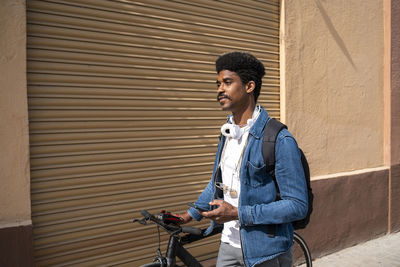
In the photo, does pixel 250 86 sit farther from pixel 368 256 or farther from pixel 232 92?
pixel 368 256

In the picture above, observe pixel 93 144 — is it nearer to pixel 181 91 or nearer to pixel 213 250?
pixel 181 91

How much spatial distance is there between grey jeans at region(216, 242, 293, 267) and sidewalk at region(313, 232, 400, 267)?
3.08 metres

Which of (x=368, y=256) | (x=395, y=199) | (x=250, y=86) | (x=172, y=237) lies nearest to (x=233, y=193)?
(x=172, y=237)

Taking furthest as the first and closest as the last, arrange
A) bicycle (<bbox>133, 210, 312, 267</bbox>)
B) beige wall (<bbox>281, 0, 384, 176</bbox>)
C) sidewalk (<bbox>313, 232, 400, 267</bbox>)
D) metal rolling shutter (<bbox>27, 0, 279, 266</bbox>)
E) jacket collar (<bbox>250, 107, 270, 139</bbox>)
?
1. beige wall (<bbox>281, 0, 384, 176</bbox>)
2. sidewalk (<bbox>313, 232, 400, 267</bbox>)
3. metal rolling shutter (<bbox>27, 0, 279, 266</bbox>)
4. bicycle (<bbox>133, 210, 312, 267</bbox>)
5. jacket collar (<bbox>250, 107, 270, 139</bbox>)

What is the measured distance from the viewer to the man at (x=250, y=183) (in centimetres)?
209

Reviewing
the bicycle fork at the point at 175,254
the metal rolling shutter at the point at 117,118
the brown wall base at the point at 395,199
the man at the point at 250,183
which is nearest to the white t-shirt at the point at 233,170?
the man at the point at 250,183

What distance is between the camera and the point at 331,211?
216 inches

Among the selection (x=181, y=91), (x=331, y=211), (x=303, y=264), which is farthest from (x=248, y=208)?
(x=331, y=211)

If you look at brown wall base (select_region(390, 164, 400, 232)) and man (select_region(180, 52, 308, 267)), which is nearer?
man (select_region(180, 52, 308, 267))

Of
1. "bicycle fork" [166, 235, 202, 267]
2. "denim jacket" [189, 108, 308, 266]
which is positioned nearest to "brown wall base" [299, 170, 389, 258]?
"bicycle fork" [166, 235, 202, 267]

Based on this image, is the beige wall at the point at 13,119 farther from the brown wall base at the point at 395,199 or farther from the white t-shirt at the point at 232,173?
the brown wall base at the point at 395,199

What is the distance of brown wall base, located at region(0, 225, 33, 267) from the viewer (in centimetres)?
287

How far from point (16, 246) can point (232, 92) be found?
210 centimetres

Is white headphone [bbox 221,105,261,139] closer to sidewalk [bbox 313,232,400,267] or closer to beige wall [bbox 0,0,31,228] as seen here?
beige wall [bbox 0,0,31,228]
